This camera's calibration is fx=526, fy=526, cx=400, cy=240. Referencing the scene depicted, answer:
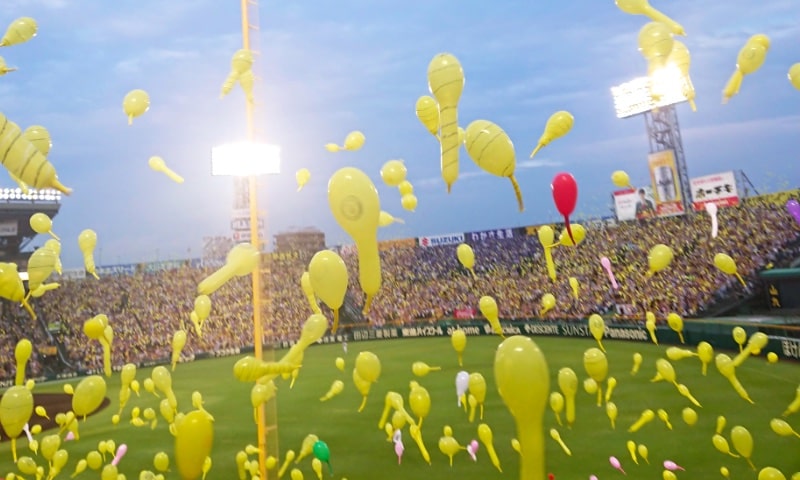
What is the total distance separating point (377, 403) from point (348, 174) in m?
7.19

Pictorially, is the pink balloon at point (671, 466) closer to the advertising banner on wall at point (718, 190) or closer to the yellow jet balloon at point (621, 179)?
the yellow jet balloon at point (621, 179)

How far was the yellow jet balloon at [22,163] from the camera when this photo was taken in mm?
1751

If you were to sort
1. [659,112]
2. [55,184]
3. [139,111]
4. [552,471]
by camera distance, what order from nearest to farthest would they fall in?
[55,184]
[139,111]
[552,471]
[659,112]

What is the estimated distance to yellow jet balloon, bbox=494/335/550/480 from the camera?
126 centimetres

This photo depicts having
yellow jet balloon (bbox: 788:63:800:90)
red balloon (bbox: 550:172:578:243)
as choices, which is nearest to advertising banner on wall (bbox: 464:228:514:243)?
yellow jet balloon (bbox: 788:63:800:90)

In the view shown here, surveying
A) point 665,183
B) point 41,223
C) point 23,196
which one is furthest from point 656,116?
point 23,196

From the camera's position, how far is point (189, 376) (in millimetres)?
12906

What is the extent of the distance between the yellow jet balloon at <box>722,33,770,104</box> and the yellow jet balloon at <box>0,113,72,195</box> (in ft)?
10.2

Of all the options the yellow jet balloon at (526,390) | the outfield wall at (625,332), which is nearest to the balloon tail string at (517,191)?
the yellow jet balloon at (526,390)

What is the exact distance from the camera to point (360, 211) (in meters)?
1.91

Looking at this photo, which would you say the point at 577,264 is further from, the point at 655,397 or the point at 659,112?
the point at 655,397

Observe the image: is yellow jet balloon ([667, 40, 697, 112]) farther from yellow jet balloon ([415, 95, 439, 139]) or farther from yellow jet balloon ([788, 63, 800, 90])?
yellow jet balloon ([415, 95, 439, 139])

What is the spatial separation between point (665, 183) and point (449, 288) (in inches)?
297

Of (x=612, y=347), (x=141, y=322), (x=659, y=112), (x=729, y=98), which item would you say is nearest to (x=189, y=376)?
(x=141, y=322)
